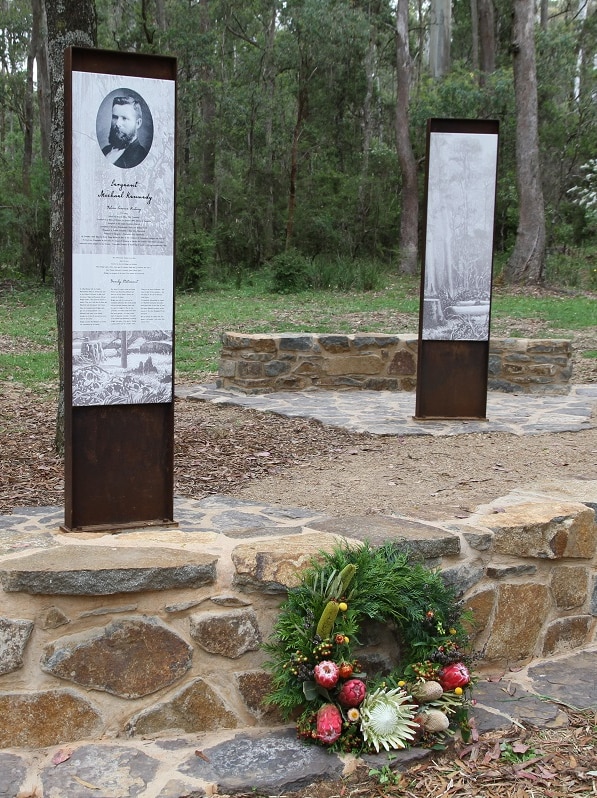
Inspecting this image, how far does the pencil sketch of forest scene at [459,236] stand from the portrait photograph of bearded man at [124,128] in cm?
367

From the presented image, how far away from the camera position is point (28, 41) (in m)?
31.1

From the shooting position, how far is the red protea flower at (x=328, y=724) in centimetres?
309

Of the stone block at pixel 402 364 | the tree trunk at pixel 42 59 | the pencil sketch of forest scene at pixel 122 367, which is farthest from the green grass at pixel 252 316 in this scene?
the tree trunk at pixel 42 59

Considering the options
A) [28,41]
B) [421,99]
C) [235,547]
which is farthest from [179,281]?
[28,41]

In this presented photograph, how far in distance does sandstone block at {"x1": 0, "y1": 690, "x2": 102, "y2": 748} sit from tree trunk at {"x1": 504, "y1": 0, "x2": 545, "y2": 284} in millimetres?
15754

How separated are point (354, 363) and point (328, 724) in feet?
19.2

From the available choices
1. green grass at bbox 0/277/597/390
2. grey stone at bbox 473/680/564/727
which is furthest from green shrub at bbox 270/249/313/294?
grey stone at bbox 473/680/564/727

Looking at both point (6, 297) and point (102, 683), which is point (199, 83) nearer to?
point (6, 297)

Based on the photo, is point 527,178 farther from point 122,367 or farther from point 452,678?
point 452,678

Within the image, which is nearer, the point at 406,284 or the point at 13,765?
the point at 13,765

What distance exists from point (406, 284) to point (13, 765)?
1674 centimetres

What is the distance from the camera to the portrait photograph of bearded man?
11.6 ft

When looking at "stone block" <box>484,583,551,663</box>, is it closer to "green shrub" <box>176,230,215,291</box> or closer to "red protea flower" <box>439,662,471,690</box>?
"red protea flower" <box>439,662,471,690</box>

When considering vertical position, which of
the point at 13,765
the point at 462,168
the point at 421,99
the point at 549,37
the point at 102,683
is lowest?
the point at 13,765
